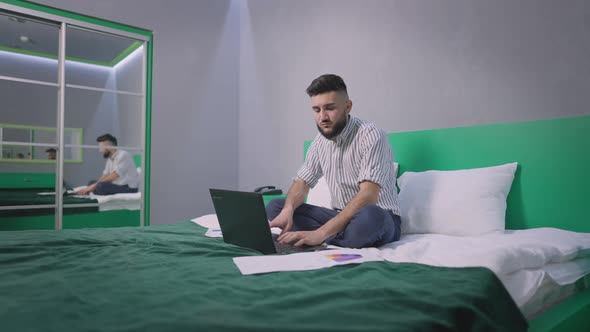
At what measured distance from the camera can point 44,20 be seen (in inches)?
131

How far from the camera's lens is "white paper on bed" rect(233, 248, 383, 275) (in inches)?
46.3

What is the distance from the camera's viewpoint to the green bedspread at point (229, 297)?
770 millimetres

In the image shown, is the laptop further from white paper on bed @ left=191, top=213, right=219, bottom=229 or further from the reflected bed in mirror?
the reflected bed in mirror

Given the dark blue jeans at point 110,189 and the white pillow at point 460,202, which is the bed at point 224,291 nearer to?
the white pillow at point 460,202

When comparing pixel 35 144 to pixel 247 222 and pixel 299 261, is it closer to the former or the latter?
pixel 247 222

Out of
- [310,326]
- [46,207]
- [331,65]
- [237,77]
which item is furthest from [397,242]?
[237,77]

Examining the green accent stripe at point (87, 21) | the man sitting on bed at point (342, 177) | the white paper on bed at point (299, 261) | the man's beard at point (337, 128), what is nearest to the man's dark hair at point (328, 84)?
the man sitting on bed at point (342, 177)

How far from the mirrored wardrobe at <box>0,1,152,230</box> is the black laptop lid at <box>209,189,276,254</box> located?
232cm

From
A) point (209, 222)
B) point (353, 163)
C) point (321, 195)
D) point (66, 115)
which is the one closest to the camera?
point (353, 163)

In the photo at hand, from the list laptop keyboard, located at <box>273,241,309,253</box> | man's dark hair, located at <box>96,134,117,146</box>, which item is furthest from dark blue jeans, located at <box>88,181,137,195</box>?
laptop keyboard, located at <box>273,241,309,253</box>

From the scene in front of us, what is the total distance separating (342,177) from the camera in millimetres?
2191

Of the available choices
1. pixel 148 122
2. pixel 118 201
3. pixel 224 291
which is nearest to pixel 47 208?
→ pixel 118 201

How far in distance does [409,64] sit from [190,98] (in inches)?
92.1

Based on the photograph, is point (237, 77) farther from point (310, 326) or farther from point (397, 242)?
point (310, 326)
